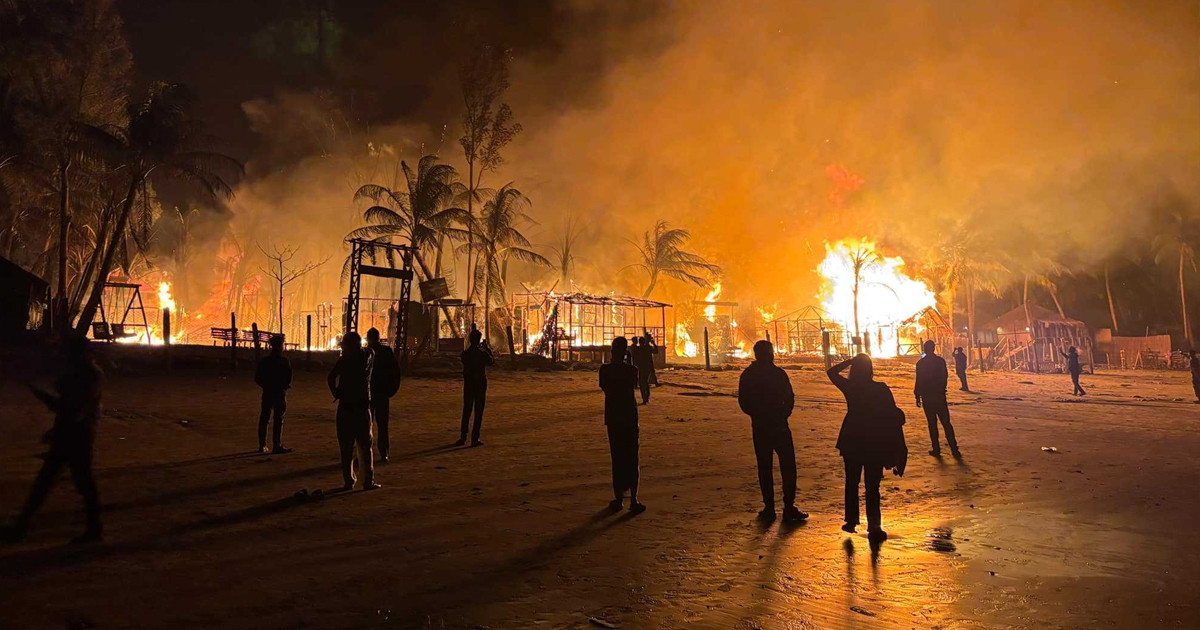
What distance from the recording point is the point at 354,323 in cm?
2158

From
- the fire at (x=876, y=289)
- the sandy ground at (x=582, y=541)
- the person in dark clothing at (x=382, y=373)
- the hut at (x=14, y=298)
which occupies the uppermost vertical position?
the fire at (x=876, y=289)

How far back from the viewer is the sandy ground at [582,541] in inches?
166

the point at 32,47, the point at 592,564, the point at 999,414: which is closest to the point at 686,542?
the point at 592,564

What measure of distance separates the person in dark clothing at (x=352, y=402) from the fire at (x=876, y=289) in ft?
149

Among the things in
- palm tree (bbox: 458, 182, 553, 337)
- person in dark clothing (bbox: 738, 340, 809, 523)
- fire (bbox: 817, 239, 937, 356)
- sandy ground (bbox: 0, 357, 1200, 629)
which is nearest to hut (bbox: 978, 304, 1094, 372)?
fire (bbox: 817, 239, 937, 356)

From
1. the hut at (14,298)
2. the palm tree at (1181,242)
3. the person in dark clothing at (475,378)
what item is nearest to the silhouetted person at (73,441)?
the person in dark clothing at (475,378)

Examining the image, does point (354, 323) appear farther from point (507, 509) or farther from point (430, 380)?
point (507, 509)

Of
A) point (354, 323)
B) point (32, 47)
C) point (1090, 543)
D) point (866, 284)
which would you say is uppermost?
point (32, 47)

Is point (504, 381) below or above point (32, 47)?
below

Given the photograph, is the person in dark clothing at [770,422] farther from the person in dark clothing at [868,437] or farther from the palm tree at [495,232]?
the palm tree at [495,232]

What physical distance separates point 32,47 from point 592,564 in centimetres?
3248

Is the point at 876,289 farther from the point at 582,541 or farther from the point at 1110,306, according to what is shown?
the point at 582,541

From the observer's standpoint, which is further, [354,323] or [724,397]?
[354,323]

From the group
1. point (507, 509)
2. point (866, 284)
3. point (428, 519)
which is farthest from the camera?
point (866, 284)
